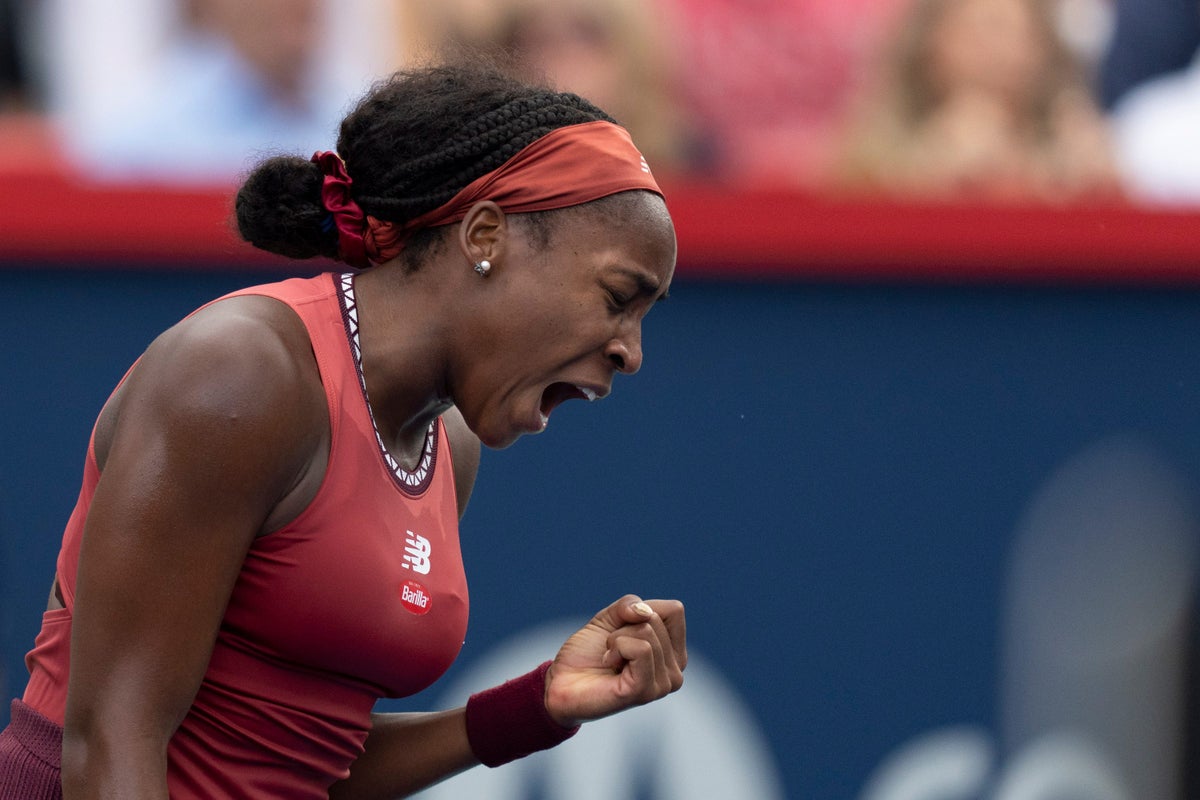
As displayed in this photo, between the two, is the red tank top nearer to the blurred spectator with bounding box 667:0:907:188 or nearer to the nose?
the nose

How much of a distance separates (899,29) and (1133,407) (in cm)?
121

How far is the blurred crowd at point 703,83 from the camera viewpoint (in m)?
3.95

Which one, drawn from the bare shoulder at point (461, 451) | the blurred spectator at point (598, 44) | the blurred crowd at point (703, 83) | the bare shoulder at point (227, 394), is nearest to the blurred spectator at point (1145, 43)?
the blurred crowd at point (703, 83)

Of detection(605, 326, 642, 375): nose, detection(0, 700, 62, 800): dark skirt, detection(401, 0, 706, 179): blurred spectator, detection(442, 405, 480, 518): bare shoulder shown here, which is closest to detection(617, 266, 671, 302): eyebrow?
detection(605, 326, 642, 375): nose

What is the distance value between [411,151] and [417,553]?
52cm

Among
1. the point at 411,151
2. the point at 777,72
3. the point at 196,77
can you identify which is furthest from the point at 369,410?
the point at 777,72

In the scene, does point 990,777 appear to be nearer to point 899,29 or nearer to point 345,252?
point 899,29

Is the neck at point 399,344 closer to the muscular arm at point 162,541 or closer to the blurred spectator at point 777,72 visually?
the muscular arm at point 162,541

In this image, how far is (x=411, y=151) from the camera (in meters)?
2.02

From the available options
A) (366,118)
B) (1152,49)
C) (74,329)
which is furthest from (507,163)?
(1152,49)

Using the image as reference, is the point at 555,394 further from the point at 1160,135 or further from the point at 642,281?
the point at 1160,135

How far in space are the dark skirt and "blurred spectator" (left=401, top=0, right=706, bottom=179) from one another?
237 cm

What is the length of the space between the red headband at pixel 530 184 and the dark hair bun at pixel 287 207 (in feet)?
0.07

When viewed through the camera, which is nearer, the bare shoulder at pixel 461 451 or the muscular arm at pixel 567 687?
the muscular arm at pixel 567 687
